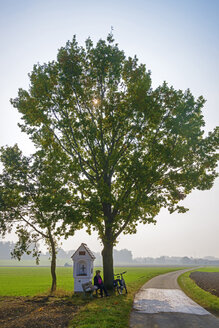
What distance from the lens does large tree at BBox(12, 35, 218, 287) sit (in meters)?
18.5

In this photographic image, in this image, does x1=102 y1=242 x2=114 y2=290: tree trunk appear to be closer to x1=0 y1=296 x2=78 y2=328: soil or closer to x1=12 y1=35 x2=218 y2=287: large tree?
x1=12 y1=35 x2=218 y2=287: large tree

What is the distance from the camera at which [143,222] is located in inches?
827

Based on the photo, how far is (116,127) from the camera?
19.5 meters

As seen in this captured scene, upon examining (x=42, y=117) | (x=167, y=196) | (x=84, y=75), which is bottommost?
(x=167, y=196)

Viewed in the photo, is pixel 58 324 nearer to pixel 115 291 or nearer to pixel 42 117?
pixel 115 291

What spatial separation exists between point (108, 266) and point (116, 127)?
10.6 meters

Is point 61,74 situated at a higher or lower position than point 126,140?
higher

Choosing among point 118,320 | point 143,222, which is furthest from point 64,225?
point 118,320

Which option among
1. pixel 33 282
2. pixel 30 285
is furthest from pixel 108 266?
pixel 33 282

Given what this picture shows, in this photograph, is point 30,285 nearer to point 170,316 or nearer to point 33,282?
point 33,282

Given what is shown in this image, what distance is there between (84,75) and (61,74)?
1.86m

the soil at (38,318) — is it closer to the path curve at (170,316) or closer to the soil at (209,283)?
the path curve at (170,316)

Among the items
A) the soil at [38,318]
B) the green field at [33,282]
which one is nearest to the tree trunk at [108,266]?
the soil at [38,318]

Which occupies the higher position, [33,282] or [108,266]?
[108,266]
